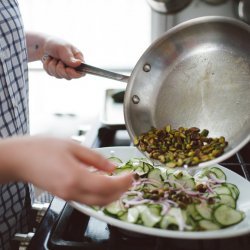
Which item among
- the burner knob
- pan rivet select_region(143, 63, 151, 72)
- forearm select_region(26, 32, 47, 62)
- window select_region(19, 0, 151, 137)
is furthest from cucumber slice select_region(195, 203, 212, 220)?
window select_region(19, 0, 151, 137)

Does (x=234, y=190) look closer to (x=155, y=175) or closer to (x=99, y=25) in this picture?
(x=155, y=175)

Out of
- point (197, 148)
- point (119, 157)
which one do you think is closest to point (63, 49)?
point (119, 157)

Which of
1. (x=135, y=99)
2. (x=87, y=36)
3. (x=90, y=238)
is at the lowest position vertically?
(x=87, y=36)

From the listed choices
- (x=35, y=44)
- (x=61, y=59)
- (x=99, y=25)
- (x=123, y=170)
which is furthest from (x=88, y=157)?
(x=99, y=25)

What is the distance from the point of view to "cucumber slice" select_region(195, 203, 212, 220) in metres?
0.65

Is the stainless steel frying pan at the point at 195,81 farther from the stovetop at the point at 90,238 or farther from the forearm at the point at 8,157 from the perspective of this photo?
the forearm at the point at 8,157

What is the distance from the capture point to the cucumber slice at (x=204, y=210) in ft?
2.14

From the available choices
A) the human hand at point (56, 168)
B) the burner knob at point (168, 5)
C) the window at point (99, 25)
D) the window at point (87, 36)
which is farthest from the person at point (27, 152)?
the window at point (99, 25)

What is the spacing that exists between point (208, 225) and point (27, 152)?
12.1 inches

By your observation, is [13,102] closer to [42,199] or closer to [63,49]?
[63,49]

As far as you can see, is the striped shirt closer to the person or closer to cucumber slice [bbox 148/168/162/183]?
the person

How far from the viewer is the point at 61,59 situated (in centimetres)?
96

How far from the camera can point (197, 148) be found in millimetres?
776

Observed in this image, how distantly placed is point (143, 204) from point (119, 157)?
0.69 ft
